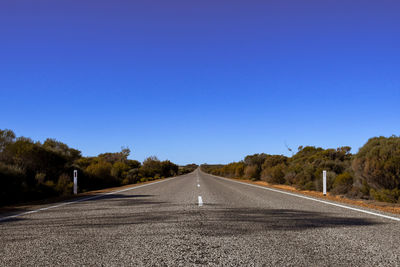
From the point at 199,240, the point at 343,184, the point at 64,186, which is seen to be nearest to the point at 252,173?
the point at 343,184

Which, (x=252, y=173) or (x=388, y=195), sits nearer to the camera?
(x=388, y=195)

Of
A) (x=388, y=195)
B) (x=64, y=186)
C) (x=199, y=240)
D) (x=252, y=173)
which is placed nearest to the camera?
(x=199, y=240)

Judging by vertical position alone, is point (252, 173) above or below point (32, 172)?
below

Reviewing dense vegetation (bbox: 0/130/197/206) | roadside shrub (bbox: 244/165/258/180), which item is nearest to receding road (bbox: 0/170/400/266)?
dense vegetation (bbox: 0/130/197/206)

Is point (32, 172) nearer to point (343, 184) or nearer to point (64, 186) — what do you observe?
point (64, 186)

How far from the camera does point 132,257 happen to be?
310cm

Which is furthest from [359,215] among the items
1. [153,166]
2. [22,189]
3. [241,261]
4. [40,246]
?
[153,166]

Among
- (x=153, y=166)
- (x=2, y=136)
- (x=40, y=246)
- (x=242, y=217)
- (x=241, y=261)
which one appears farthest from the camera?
(x=153, y=166)

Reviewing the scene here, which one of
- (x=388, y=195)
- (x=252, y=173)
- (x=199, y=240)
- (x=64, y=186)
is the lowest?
(x=252, y=173)

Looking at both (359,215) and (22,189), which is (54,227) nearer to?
(359,215)

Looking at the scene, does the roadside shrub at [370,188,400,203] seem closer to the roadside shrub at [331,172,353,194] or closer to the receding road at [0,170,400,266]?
the roadside shrub at [331,172,353,194]

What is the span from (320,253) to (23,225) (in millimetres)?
4797

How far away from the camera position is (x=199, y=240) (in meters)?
3.80

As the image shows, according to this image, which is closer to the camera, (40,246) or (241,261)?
(241,261)
